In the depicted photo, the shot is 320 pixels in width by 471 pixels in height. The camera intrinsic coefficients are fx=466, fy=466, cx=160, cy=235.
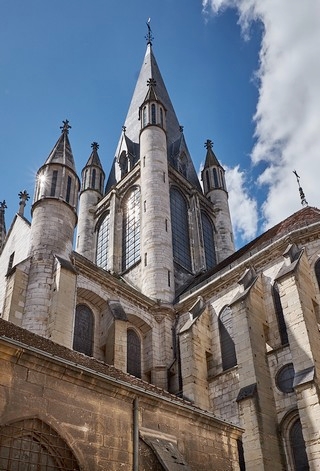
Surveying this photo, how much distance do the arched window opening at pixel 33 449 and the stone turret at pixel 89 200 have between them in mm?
21879

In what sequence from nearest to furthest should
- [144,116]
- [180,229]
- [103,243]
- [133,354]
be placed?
[133,354], [180,229], [103,243], [144,116]

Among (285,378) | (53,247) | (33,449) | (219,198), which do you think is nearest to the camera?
(33,449)

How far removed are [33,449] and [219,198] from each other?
26825 mm

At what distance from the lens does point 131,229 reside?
26688mm

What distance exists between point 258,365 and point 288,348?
3.59ft

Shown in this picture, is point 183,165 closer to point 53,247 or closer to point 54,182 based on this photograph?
point 54,182

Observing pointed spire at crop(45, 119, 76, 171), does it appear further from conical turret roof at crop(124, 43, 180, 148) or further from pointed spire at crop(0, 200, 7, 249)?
conical turret roof at crop(124, 43, 180, 148)

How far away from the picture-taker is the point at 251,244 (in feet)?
72.2

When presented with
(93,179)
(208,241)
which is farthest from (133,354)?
(93,179)

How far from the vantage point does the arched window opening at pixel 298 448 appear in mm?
12930

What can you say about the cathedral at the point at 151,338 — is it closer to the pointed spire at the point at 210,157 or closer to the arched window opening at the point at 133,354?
the arched window opening at the point at 133,354

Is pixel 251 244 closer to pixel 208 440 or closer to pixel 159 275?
pixel 159 275

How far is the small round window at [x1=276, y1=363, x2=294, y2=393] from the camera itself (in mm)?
14195

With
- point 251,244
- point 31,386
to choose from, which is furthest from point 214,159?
point 31,386
